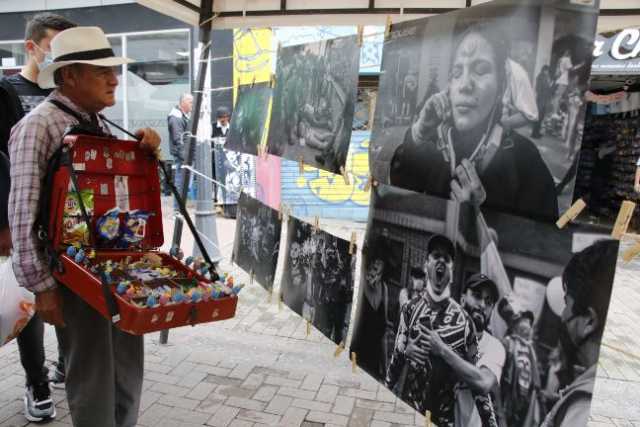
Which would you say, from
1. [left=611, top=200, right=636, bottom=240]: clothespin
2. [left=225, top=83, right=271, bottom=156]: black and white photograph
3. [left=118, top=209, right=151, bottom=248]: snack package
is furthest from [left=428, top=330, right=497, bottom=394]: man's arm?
[left=225, top=83, right=271, bottom=156]: black and white photograph

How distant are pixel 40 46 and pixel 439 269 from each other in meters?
2.46

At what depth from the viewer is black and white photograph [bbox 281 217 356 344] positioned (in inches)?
119

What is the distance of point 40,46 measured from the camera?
2848 mm

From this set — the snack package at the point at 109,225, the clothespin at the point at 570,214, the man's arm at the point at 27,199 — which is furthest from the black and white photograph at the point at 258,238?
the clothespin at the point at 570,214

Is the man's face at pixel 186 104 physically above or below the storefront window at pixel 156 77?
below

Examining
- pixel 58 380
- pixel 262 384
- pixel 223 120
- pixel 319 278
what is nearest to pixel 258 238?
pixel 319 278

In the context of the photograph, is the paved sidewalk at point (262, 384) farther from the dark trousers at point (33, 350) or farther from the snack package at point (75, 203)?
the snack package at point (75, 203)

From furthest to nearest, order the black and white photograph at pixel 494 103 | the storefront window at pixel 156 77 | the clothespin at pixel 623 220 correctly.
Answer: the storefront window at pixel 156 77 < the black and white photograph at pixel 494 103 < the clothespin at pixel 623 220

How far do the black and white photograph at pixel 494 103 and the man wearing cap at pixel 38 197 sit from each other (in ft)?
4.50

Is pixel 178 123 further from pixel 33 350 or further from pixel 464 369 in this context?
pixel 464 369

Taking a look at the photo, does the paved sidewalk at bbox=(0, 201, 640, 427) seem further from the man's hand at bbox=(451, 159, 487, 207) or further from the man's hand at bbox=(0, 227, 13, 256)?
→ the man's hand at bbox=(451, 159, 487, 207)

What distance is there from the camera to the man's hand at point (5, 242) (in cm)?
267

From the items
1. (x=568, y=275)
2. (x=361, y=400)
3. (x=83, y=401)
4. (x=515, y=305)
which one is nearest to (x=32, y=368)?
(x=83, y=401)

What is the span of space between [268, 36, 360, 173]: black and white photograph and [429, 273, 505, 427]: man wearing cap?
1125mm
